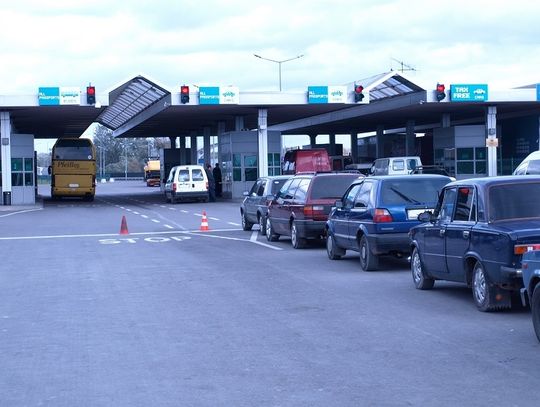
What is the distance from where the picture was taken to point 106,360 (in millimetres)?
8797

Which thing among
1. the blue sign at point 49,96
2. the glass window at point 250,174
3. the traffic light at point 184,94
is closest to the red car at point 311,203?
the traffic light at point 184,94

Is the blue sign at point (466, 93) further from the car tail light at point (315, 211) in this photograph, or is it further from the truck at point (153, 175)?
the truck at point (153, 175)

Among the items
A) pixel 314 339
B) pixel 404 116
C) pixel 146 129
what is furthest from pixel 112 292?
pixel 146 129

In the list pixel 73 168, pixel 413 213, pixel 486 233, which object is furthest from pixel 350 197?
pixel 73 168

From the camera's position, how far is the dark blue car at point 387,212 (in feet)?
50.8

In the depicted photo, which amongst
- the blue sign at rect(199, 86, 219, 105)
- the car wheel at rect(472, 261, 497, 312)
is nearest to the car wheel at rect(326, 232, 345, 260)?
the car wheel at rect(472, 261, 497, 312)

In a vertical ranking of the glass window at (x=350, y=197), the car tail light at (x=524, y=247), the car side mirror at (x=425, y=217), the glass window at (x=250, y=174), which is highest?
the glass window at (x=250, y=174)

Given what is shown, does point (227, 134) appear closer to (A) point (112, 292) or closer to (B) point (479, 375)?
(A) point (112, 292)

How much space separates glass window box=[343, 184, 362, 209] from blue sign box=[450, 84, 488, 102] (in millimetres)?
32652

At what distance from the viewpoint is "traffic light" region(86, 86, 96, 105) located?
44.4 meters

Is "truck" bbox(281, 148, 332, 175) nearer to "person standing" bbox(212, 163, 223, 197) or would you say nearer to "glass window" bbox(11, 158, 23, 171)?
"person standing" bbox(212, 163, 223, 197)

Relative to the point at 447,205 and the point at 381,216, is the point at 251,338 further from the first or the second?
the point at 381,216

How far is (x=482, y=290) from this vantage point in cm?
1122

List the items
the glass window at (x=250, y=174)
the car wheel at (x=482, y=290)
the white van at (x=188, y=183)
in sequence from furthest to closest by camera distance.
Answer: the glass window at (x=250, y=174), the white van at (x=188, y=183), the car wheel at (x=482, y=290)
